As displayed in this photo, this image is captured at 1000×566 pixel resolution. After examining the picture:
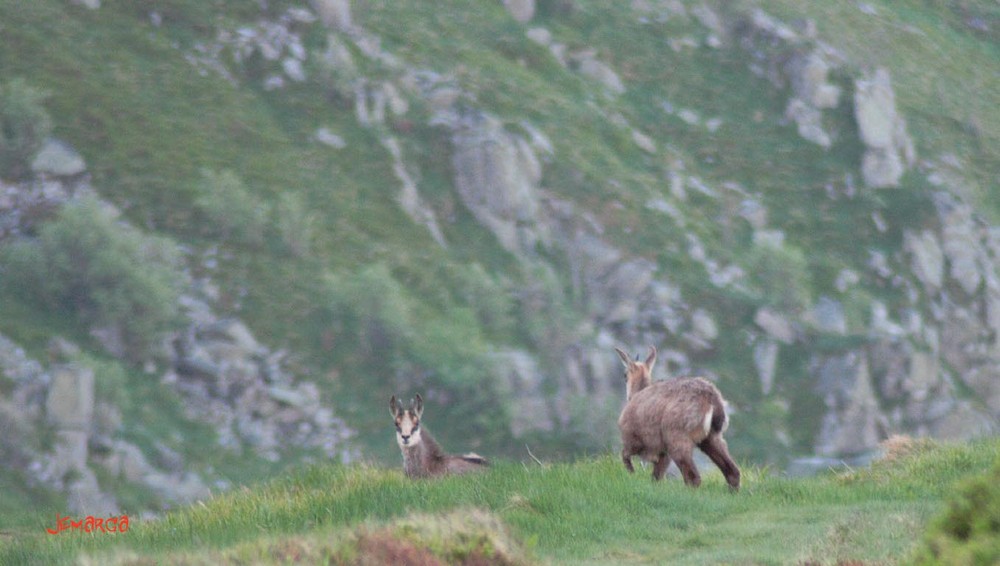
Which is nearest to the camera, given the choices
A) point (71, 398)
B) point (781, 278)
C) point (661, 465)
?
point (661, 465)

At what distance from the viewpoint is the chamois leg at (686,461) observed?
611 inches

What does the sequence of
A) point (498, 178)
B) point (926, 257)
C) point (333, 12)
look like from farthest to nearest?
point (926, 257)
point (333, 12)
point (498, 178)

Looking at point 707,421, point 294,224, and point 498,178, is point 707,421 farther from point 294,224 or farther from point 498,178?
point 498,178

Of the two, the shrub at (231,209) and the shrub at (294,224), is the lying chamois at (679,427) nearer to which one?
the shrub at (231,209)

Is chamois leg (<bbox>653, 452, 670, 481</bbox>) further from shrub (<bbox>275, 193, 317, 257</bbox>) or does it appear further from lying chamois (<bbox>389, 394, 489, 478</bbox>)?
shrub (<bbox>275, 193, 317, 257</bbox>)

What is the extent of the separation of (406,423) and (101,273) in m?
66.5

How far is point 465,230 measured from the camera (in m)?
94.8

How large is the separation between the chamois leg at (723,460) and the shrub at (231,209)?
7114cm

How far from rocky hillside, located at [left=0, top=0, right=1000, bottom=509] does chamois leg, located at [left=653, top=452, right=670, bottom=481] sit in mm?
58383

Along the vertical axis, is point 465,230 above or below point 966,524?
below

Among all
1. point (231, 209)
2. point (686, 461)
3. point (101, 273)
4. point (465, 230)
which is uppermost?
point (686, 461)

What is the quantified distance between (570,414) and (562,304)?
9.24m

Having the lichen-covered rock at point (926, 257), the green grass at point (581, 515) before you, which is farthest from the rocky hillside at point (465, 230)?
the green grass at point (581, 515)

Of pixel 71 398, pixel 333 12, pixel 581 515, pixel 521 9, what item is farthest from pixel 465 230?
pixel 581 515
